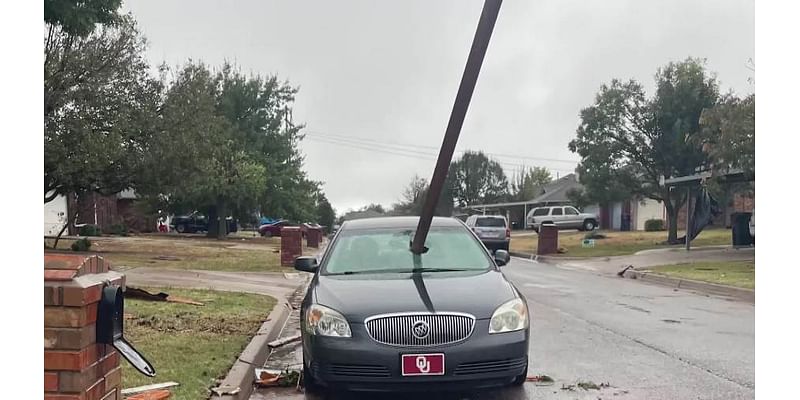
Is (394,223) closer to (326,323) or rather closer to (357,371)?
(326,323)

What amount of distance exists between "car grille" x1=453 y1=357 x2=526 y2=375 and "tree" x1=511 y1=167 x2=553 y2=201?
234 feet

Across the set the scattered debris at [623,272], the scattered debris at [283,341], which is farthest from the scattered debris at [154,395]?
the scattered debris at [623,272]

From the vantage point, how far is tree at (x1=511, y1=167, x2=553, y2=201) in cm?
7742

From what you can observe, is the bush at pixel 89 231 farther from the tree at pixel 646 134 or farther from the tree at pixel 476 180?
the tree at pixel 476 180

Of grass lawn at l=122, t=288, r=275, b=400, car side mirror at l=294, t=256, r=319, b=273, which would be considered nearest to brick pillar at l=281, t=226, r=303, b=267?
grass lawn at l=122, t=288, r=275, b=400

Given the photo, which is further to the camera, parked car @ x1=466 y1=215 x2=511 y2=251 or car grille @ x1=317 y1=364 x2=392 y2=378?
parked car @ x1=466 y1=215 x2=511 y2=251

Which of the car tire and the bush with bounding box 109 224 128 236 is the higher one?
the bush with bounding box 109 224 128 236

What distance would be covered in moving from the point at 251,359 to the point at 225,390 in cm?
115

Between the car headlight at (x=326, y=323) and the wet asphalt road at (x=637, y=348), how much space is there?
768 mm

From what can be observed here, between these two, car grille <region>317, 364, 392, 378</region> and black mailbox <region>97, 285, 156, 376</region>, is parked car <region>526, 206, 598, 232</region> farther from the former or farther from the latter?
black mailbox <region>97, 285, 156, 376</region>

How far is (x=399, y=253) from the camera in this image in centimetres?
633

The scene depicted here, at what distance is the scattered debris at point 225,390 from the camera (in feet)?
16.4

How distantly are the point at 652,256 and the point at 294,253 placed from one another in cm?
1190

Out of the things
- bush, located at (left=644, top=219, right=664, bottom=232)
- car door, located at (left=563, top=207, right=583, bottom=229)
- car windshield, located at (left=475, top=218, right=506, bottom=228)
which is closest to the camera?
car windshield, located at (left=475, top=218, right=506, bottom=228)
